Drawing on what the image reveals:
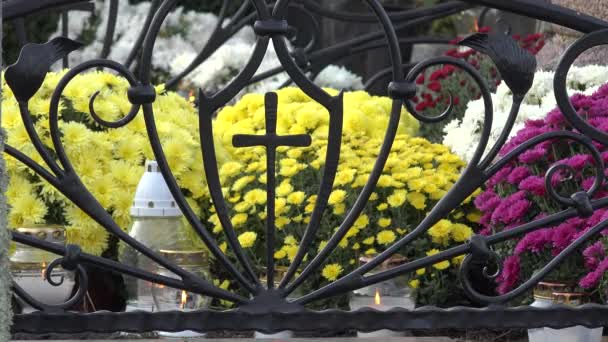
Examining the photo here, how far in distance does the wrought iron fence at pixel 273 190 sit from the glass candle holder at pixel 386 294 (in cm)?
89

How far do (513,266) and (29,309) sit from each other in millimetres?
1468

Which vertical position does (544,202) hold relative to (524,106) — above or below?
below

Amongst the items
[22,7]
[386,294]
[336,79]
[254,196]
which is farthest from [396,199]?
[336,79]

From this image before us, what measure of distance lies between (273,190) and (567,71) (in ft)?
2.33

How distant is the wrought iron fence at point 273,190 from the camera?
8.40ft

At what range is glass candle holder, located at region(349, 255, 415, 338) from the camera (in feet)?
11.9

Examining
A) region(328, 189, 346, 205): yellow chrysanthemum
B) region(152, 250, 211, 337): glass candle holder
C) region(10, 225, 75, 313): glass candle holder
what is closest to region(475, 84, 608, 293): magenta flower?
region(328, 189, 346, 205): yellow chrysanthemum

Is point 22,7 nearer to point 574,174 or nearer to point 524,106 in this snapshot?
point 574,174

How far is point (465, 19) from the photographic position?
14305mm

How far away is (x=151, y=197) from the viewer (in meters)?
3.70

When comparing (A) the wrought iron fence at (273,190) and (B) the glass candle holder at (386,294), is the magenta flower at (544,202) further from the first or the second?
(A) the wrought iron fence at (273,190)

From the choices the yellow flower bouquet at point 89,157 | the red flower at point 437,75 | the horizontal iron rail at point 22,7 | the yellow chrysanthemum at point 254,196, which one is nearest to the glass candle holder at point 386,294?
the yellow chrysanthemum at point 254,196

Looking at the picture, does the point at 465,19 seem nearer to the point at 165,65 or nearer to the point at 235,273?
the point at 165,65

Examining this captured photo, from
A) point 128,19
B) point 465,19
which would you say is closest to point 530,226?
point 128,19
